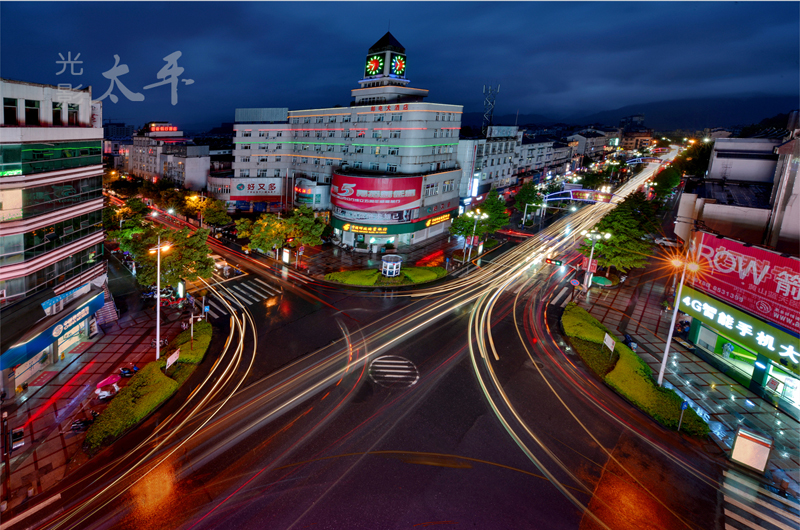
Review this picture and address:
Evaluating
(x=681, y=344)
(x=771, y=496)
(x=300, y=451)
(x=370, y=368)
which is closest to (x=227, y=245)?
(x=370, y=368)

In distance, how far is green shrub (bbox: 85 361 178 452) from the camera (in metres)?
18.4

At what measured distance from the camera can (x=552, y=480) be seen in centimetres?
1744

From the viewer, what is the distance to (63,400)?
69.6 ft

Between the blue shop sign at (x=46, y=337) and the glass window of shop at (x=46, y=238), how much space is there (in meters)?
3.90

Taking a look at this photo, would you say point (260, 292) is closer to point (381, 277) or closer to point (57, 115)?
point (381, 277)

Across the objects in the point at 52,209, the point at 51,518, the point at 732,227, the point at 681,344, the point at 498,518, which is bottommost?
the point at 51,518

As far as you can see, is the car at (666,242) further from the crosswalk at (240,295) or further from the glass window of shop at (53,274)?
the glass window of shop at (53,274)

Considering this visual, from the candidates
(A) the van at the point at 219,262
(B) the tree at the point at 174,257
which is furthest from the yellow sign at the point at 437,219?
(B) the tree at the point at 174,257

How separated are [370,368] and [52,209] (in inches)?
819

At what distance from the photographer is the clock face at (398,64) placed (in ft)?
184

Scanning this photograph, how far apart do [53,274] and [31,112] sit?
9070 mm

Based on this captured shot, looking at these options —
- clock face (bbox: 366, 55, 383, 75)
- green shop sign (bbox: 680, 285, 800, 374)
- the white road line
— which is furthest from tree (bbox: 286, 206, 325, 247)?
green shop sign (bbox: 680, 285, 800, 374)

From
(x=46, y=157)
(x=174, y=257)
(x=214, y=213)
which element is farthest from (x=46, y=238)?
(x=214, y=213)

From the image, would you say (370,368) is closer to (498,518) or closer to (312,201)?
(498,518)
